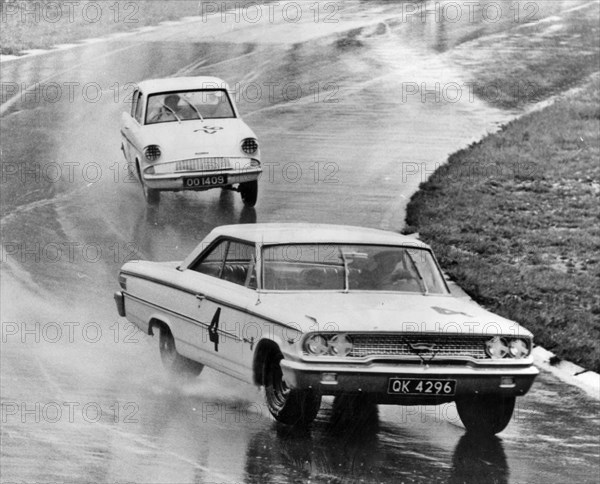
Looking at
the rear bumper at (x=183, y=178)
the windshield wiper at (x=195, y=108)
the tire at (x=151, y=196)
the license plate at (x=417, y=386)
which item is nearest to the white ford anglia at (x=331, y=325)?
the license plate at (x=417, y=386)

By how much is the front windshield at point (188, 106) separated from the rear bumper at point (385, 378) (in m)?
9.56

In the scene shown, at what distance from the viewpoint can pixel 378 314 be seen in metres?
8.70

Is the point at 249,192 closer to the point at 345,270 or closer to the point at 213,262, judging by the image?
the point at 213,262

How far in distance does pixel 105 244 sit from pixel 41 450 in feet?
24.4

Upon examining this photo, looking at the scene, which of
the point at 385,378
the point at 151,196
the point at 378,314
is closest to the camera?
the point at 385,378

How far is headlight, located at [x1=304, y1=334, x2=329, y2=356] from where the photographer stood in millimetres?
8422

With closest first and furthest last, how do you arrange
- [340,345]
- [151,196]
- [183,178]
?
1. [340,345]
2. [183,178]
3. [151,196]

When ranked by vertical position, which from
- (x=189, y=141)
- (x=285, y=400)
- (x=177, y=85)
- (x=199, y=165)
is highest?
(x=177, y=85)

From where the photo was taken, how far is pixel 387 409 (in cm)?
→ 980

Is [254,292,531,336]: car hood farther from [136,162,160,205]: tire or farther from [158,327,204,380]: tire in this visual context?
[136,162,160,205]: tire

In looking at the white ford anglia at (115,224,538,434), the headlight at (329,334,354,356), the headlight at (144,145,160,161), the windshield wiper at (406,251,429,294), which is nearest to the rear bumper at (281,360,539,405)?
the white ford anglia at (115,224,538,434)

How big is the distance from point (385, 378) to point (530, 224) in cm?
983

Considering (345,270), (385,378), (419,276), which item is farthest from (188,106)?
(385,378)

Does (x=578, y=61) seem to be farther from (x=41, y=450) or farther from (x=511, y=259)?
(x=41, y=450)
